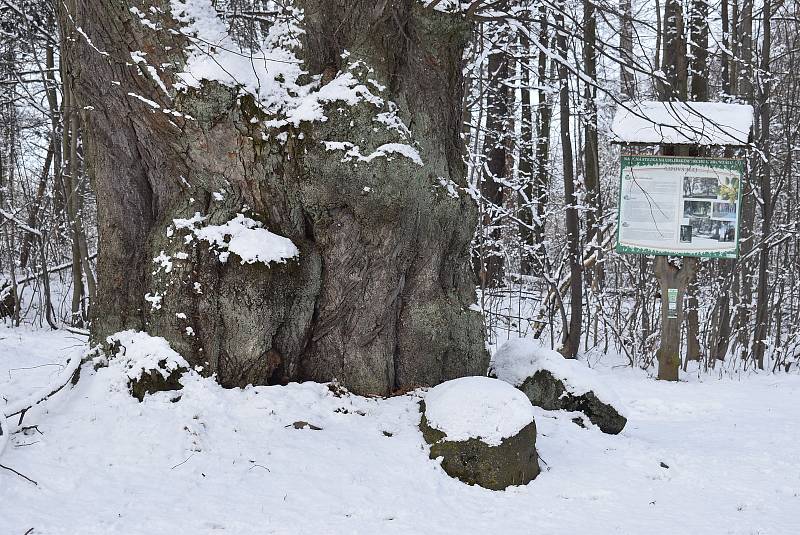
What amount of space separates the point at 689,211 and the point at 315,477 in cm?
561

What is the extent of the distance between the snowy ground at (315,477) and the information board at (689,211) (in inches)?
124

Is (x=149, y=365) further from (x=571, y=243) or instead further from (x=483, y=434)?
(x=571, y=243)

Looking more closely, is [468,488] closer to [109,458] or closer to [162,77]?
[109,458]

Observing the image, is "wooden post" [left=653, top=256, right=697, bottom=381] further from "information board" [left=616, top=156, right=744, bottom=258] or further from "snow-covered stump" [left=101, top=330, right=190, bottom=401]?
"snow-covered stump" [left=101, top=330, right=190, bottom=401]

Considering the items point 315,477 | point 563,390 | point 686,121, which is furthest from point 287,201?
point 686,121

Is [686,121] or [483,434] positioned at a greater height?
[686,121]

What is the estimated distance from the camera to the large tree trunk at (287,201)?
412 cm

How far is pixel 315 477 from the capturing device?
142 inches

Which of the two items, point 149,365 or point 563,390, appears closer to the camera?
point 149,365

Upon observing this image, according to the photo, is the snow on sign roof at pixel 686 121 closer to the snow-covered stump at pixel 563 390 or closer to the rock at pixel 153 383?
the snow-covered stump at pixel 563 390

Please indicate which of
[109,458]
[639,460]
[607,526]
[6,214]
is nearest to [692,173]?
[639,460]

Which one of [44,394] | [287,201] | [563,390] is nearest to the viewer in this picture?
[44,394]

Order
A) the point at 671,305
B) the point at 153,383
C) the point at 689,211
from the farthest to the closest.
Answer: the point at 671,305 → the point at 689,211 → the point at 153,383

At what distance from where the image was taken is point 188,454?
3.61m
